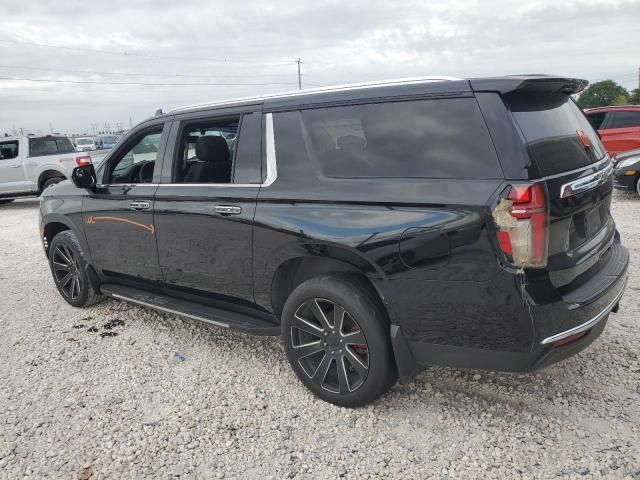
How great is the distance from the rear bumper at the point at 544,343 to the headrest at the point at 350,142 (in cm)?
100

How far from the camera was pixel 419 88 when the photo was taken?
2.63 meters

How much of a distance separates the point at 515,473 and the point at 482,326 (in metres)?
0.69

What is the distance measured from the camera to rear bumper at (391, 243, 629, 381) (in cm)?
236

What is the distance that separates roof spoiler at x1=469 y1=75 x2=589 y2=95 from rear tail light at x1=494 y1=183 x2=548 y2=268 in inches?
19.6

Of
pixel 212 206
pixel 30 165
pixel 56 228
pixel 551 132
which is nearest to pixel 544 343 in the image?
pixel 551 132

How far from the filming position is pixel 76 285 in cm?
477

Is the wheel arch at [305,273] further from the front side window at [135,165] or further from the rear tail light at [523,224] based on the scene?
the front side window at [135,165]

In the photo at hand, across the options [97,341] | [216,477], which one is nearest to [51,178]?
[97,341]

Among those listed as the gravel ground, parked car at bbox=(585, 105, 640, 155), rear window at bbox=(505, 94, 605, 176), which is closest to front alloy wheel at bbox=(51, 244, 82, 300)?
the gravel ground

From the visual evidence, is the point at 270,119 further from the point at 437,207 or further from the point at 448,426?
the point at 448,426

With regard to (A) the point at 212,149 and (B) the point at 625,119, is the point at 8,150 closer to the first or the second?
(A) the point at 212,149

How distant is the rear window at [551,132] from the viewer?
7.84 ft

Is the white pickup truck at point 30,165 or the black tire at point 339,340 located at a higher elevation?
the white pickup truck at point 30,165

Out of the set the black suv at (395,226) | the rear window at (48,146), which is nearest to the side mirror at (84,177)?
the black suv at (395,226)
